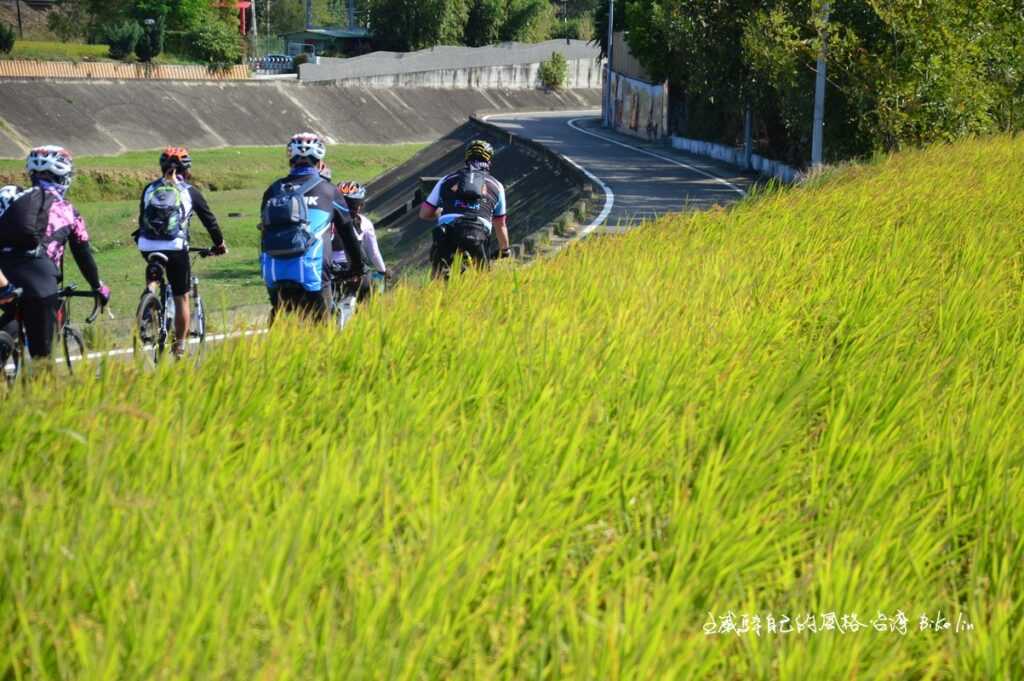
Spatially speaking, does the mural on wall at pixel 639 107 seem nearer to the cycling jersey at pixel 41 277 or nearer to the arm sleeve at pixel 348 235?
the arm sleeve at pixel 348 235

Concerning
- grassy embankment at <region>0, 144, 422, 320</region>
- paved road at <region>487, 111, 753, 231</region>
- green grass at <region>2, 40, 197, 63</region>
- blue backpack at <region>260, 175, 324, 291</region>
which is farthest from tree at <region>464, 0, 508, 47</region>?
blue backpack at <region>260, 175, 324, 291</region>

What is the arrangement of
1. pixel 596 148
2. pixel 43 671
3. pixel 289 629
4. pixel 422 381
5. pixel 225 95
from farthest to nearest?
pixel 225 95
pixel 596 148
pixel 422 381
pixel 289 629
pixel 43 671

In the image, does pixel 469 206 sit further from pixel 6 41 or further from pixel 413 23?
pixel 413 23

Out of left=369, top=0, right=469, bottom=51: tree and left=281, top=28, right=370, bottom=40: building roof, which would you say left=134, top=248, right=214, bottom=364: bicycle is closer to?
left=369, top=0, right=469, bottom=51: tree

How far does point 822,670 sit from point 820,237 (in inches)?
253

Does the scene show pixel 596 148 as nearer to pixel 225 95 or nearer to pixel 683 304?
pixel 225 95

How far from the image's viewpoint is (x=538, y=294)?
21.9 feet

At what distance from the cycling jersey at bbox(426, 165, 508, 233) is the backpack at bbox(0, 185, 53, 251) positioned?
4.10 metres

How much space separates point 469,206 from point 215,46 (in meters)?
73.4

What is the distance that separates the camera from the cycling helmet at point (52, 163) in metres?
9.00

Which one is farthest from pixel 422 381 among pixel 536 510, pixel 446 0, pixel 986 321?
pixel 446 0

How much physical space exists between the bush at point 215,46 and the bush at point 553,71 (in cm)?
3711

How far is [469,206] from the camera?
12.3 meters

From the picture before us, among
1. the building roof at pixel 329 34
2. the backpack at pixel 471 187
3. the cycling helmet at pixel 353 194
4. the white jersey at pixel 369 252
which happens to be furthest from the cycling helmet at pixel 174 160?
the building roof at pixel 329 34
